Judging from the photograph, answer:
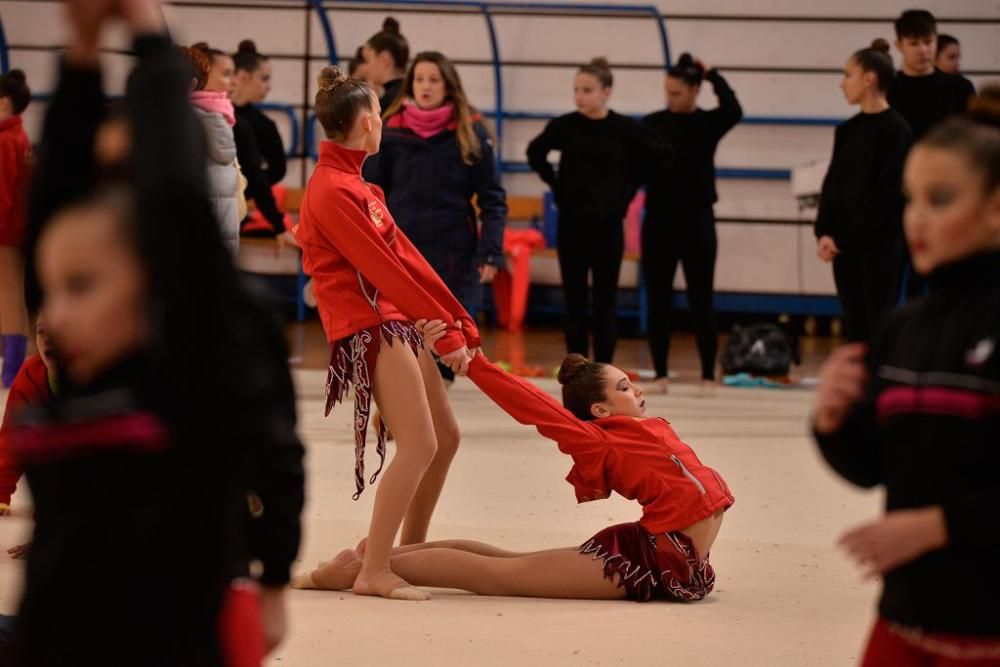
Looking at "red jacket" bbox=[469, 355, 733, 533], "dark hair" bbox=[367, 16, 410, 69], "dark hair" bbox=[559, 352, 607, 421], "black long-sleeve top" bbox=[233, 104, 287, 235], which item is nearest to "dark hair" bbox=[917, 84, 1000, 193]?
"red jacket" bbox=[469, 355, 733, 533]

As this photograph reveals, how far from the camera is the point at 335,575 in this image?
3.83m

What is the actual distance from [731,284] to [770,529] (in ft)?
23.3

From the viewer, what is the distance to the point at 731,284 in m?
11.6

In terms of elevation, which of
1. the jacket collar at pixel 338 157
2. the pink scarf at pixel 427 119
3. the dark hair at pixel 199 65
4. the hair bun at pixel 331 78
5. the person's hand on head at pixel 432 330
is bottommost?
the person's hand on head at pixel 432 330

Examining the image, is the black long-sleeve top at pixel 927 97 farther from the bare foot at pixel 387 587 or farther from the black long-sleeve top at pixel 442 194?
the bare foot at pixel 387 587

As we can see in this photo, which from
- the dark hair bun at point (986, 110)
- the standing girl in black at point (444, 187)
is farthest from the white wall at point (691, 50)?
the dark hair bun at point (986, 110)

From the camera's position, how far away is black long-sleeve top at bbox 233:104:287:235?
7.09m

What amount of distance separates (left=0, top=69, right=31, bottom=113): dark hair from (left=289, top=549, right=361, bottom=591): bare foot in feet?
13.9

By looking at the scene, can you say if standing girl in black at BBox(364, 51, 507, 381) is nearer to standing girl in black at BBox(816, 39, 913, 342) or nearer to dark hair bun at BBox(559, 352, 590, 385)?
standing girl in black at BBox(816, 39, 913, 342)

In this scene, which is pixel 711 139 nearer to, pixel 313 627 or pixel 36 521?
pixel 313 627

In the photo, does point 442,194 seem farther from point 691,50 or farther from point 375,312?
point 691,50

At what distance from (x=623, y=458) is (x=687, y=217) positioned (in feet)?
14.6

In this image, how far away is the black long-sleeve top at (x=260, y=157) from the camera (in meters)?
7.09

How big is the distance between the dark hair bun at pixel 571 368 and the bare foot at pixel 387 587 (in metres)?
0.67
